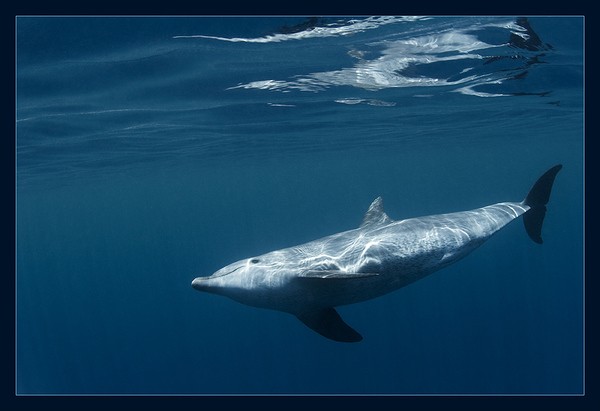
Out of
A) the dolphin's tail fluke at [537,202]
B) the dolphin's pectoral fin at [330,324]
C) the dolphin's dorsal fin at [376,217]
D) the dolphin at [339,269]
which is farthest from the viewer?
the dolphin's tail fluke at [537,202]

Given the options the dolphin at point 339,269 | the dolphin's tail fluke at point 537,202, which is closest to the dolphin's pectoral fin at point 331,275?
the dolphin at point 339,269

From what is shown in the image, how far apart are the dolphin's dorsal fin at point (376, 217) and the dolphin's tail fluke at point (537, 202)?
4.31 metres

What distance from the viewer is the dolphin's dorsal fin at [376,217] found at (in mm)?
11492

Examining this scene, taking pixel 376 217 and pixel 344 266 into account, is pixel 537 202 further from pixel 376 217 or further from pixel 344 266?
pixel 344 266

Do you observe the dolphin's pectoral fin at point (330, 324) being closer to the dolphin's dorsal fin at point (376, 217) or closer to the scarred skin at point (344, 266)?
the scarred skin at point (344, 266)

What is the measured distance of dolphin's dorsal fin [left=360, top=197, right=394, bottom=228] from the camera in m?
11.5

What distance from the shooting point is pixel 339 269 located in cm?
941

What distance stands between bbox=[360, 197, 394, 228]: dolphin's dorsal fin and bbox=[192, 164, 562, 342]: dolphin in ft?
1.32

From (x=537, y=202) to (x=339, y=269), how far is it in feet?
22.9

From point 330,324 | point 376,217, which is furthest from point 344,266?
point 376,217

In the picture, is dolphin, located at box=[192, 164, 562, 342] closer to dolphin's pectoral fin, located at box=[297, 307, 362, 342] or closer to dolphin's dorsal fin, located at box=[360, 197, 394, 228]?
dolphin's pectoral fin, located at box=[297, 307, 362, 342]

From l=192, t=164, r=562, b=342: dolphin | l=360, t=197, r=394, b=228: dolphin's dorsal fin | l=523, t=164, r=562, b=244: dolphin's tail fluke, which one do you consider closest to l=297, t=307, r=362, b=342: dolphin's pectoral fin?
l=192, t=164, r=562, b=342: dolphin

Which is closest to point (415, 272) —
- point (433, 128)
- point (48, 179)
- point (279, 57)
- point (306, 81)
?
point (279, 57)

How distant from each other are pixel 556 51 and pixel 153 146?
20.8 metres
